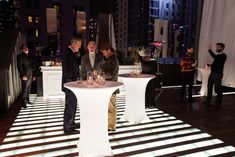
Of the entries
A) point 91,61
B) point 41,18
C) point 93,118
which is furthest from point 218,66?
point 41,18

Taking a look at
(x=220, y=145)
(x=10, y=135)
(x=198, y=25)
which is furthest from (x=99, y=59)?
(x=198, y=25)

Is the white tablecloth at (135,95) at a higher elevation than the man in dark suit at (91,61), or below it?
below

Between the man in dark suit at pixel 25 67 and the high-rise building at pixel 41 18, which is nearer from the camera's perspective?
the man in dark suit at pixel 25 67

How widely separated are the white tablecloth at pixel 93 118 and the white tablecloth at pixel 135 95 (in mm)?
1275

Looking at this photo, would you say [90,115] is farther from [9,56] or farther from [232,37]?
[232,37]

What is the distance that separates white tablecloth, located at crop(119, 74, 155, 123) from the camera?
3901 mm

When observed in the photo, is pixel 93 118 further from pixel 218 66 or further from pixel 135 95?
pixel 218 66

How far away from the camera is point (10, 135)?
3.47m

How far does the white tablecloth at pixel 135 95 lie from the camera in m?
3.90

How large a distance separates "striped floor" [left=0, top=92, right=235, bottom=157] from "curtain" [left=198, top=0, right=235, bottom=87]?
3.90 metres

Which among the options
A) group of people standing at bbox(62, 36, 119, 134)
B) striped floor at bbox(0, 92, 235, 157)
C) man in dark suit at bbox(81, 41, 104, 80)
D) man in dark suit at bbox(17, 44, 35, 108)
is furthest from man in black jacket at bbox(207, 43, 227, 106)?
man in dark suit at bbox(17, 44, 35, 108)

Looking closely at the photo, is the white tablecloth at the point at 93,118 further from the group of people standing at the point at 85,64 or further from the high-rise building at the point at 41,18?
the high-rise building at the point at 41,18

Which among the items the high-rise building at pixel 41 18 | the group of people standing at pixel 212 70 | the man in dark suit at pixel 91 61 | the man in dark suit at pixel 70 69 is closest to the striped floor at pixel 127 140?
the man in dark suit at pixel 70 69

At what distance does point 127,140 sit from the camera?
3285mm
